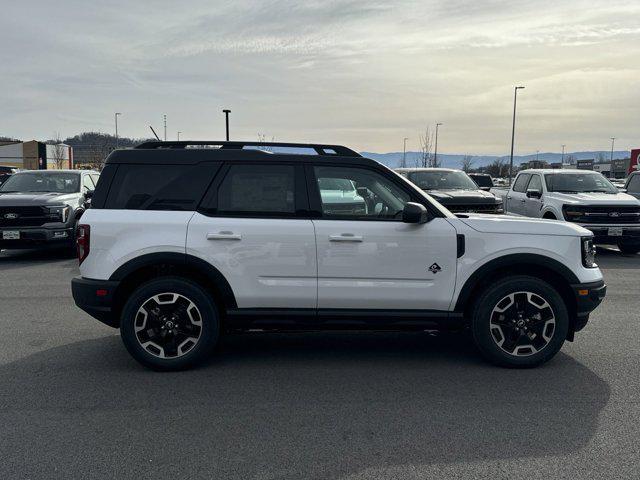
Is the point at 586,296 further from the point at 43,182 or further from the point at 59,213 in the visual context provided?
the point at 43,182

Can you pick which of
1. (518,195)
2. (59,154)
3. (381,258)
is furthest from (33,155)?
(381,258)

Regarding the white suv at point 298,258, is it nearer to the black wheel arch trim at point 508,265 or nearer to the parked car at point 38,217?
the black wheel arch trim at point 508,265

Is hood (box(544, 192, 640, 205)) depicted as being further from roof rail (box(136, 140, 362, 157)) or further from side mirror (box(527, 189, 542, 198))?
roof rail (box(136, 140, 362, 157))

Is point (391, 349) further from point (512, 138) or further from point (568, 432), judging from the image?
point (512, 138)

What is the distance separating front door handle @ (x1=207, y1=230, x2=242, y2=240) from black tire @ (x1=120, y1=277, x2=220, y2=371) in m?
0.44

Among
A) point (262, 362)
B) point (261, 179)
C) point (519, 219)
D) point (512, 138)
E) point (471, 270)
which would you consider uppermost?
point (512, 138)

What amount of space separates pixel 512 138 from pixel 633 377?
41823mm

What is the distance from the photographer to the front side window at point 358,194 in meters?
4.87

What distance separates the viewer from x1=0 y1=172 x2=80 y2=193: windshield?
1259cm

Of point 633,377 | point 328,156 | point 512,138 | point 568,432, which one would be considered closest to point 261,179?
point 328,156

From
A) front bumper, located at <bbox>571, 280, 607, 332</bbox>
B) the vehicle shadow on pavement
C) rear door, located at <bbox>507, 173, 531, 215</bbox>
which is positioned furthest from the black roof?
rear door, located at <bbox>507, 173, 531, 215</bbox>

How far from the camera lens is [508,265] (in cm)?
489

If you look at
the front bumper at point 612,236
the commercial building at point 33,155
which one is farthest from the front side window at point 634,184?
the commercial building at point 33,155

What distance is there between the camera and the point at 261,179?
4914 mm
